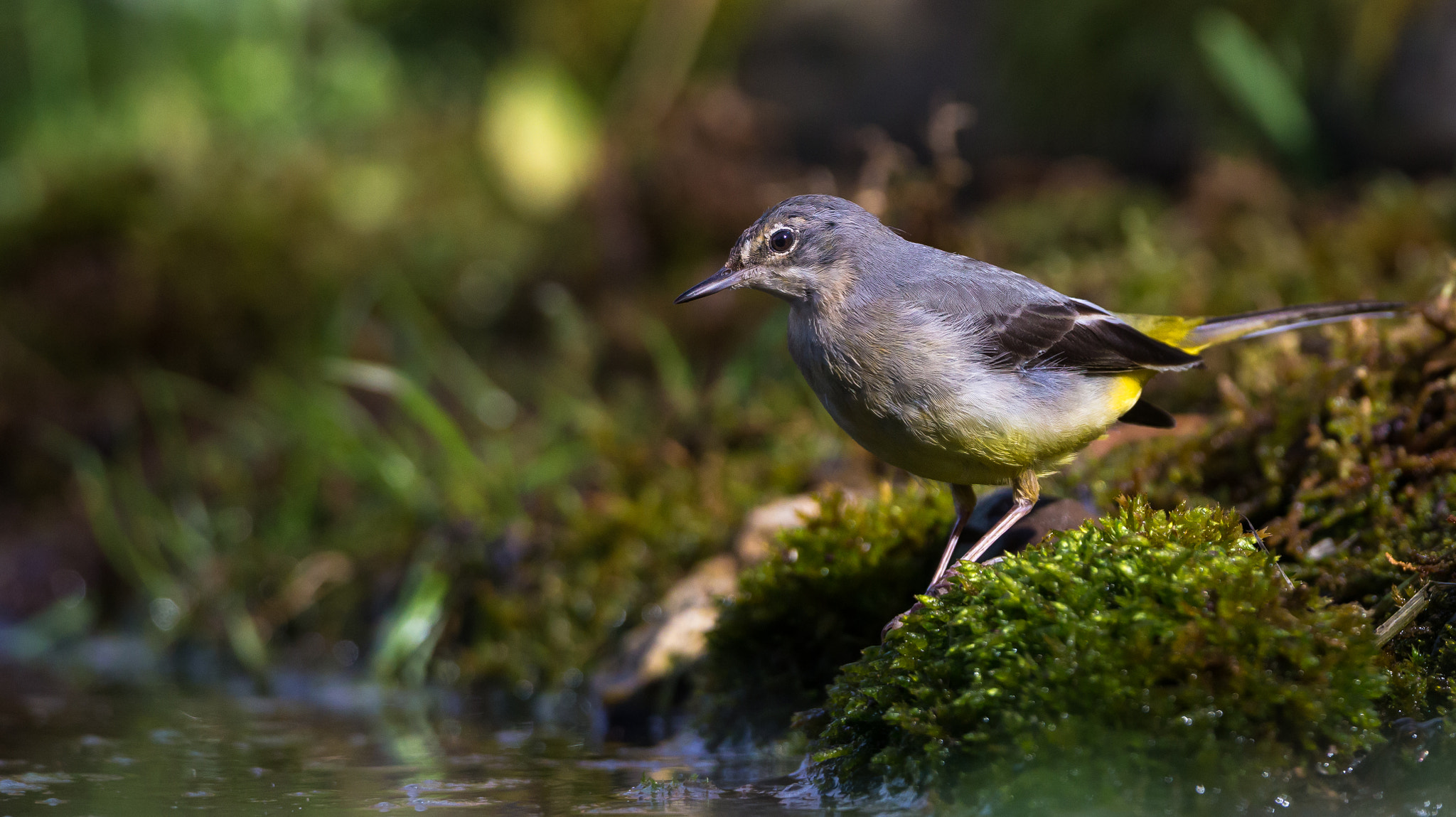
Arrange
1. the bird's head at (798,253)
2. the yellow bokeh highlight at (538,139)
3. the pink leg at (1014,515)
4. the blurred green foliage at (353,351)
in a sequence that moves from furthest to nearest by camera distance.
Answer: the yellow bokeh highlight at (538,139) < the blurred green foliage at (353,351) < the bird's head at (798,253) < the pink leg at (1014,515)

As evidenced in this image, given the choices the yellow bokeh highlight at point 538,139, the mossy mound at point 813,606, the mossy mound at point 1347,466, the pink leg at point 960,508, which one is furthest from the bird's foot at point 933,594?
the yellow bokeh highlight at point 538,139

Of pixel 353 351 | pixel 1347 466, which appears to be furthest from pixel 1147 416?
pixel 353 351

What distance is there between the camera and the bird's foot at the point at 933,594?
11.8ft

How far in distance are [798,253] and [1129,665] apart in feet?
5.81

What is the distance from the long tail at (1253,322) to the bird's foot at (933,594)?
122cm

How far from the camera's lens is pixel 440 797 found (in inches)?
153

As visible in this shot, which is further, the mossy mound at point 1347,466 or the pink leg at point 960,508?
the pink leg at point 960,508

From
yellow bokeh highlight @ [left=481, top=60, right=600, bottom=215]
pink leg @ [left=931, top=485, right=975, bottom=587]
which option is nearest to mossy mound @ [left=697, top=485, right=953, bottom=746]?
pink leg @ [left=931, top=485, right=975, bottom=587]

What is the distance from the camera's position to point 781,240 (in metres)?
4.29

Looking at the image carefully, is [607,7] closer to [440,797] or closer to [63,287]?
[63,287]

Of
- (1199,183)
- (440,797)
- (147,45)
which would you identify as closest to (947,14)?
(1199,183)

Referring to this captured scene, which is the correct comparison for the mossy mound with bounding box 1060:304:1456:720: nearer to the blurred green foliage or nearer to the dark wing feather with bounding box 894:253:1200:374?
the dark wing feather with bounding box 894:253:1200:374

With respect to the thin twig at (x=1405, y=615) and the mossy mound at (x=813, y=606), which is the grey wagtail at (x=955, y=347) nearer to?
the mossy mound at (x=813, y=606)

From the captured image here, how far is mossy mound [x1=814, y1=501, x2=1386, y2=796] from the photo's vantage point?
122 inches
